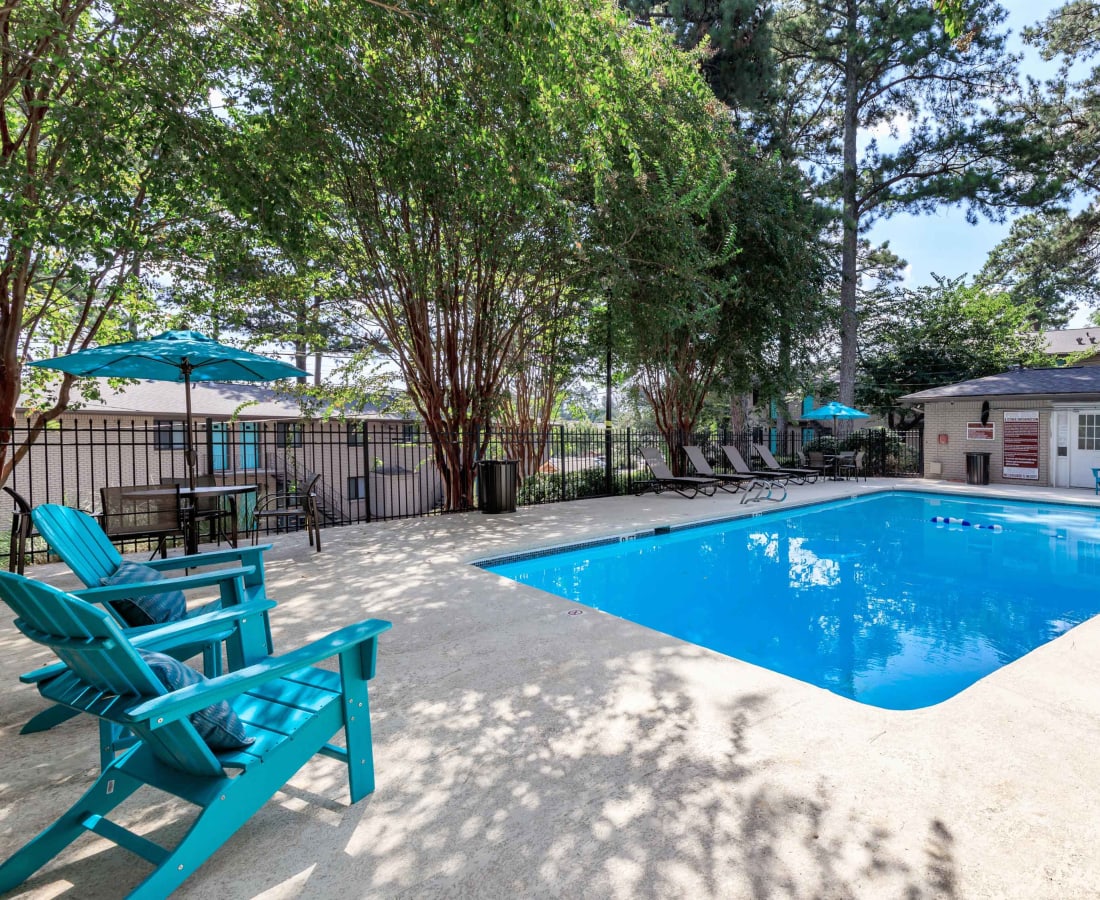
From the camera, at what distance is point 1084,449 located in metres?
13.4

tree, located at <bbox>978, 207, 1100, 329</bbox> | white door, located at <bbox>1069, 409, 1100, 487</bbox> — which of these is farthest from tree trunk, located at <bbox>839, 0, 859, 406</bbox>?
white door, located at <bbox>1069, 409, 1100, 487</bbox>

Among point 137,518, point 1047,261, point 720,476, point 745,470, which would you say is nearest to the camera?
point 137,518

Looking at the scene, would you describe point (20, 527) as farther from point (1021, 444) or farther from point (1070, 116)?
point (1070, 116)

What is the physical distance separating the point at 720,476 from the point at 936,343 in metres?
12.3

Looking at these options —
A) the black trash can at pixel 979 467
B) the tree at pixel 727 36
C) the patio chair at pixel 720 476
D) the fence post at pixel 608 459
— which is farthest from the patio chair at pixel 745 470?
the tree at pixel 727 36

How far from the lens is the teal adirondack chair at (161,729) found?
153 centimetres

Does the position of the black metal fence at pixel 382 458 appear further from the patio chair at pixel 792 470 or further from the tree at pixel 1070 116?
the tree at pixel 1070 116

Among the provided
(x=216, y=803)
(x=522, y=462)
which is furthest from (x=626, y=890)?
(x=522, y=462)

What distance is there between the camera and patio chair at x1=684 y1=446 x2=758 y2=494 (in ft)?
41.9

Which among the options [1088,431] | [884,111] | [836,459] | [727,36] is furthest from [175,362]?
[884,111]

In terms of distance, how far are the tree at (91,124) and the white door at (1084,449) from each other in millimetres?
17411

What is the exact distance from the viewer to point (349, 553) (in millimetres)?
6598

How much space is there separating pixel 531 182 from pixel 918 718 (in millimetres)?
5669

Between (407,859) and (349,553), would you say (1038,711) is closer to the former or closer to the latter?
(407,859)
